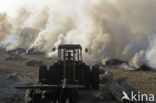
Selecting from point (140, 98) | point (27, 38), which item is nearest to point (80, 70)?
point (140, 98)

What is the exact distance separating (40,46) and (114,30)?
1914cm

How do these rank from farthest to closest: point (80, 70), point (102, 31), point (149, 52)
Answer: point (102, 31), point (149, 52), point (80, 70)

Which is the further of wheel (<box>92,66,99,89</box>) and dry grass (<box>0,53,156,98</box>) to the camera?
dry grass (<box>0,53,156,98</box>)

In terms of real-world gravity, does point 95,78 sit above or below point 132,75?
above

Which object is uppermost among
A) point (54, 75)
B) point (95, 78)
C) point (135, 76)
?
point (54, 75)

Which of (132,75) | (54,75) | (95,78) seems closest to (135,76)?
(132,75)

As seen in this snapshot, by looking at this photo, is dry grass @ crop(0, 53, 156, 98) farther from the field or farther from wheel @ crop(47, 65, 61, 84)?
wheel @ crop(47, 65, 61, 84)

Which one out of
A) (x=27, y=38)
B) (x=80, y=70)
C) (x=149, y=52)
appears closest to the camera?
(x=80, y=70)

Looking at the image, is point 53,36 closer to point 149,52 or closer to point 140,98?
point 149,52

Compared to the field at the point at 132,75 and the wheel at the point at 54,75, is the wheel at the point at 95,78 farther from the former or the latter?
the field at the point at 132,75

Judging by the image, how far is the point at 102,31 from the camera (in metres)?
35.8

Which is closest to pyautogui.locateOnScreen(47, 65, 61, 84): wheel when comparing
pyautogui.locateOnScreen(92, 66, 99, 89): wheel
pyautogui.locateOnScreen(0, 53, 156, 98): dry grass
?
pyautogui.locateOnScreen(92, 66, 99, 89): wheel

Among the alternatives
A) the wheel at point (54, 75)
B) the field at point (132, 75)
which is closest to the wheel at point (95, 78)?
the wheel at point (54, 75)

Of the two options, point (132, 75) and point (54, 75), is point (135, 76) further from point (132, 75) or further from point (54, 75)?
point (54, 75)
